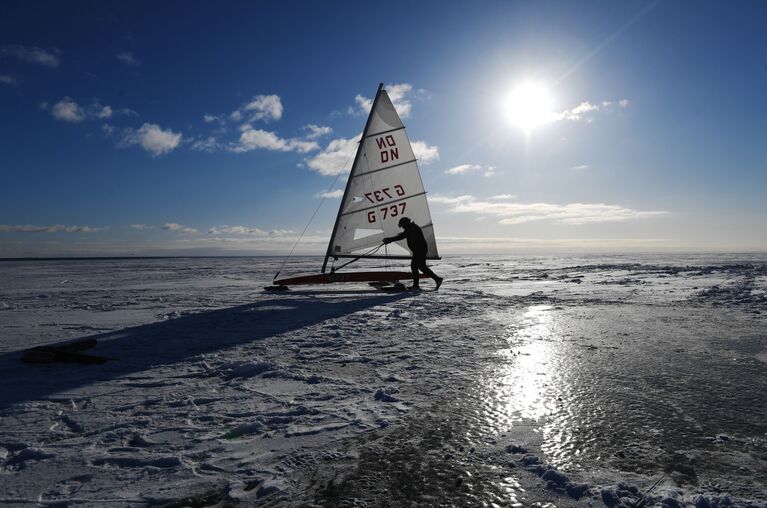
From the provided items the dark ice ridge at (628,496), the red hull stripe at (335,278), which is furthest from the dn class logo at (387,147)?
the dark ice ridge at (628,496)

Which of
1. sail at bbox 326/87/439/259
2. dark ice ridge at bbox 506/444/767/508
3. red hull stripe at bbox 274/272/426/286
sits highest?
sail at bbox 326/87/439/259

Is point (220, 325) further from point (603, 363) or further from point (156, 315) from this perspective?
point (603, 363)

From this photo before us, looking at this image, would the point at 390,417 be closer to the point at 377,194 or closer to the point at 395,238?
the point at 395,238

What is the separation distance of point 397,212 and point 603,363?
29.1ft

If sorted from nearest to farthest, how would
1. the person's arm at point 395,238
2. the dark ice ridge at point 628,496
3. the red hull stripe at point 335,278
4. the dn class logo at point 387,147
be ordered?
the dark ice ridge at point 628,496 < the red hull stripe at point 335,278 < the person's arm at point 395,238 < the dn class logo at point 387,147

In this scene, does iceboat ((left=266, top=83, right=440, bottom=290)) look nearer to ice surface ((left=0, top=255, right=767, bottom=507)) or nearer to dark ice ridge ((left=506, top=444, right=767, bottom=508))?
ice surface ((left=0, top=255, right=767, bottom=507))

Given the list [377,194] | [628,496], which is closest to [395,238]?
[377,194]

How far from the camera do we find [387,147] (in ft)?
39.0

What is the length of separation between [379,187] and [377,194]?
217mm

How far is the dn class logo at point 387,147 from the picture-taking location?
1182cm

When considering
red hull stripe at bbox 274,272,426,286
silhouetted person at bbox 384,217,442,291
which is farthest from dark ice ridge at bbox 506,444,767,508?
red hull stripe at bbox 274,272,426,286

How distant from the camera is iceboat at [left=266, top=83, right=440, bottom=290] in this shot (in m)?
11.6

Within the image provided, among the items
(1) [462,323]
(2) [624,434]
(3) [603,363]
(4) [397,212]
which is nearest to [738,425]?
(2) [624,434]

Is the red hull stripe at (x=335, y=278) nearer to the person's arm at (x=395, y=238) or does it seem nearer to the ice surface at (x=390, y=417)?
the person's arm at (x=395, y=238)
